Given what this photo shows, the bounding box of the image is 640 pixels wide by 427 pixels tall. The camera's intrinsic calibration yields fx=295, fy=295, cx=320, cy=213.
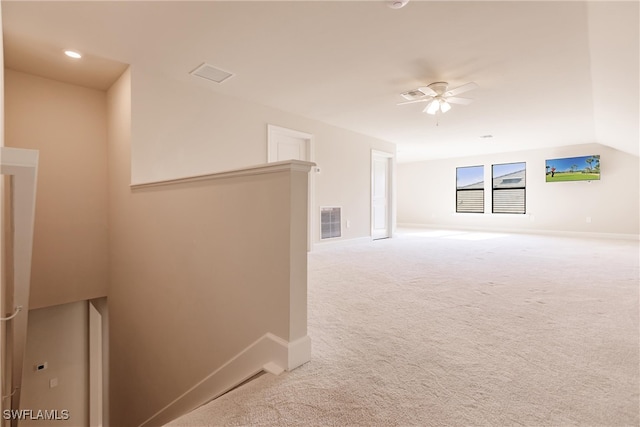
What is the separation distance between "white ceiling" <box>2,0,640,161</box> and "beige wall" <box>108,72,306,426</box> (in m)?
0.65

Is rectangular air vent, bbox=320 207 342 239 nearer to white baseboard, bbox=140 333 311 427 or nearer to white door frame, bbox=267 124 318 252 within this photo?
white door frame, bbox=267 124 318 252

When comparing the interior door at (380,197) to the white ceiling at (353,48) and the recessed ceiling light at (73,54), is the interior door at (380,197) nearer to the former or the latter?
the white ceiling at (353,48)

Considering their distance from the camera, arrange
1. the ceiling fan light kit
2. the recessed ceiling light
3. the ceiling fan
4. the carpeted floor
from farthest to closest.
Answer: the ceiling fan
the recessed ceiling light
the ceiling fan light kit
the carpeted floor

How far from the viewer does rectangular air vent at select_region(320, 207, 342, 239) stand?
5.08 meters

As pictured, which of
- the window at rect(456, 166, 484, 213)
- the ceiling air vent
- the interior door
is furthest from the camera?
the window at rect(456, 166, 484, 213)

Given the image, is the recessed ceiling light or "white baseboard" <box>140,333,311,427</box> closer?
"white baseboard" <box>140,333,311,427</box>

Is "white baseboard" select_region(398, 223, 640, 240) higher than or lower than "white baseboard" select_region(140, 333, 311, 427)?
higher

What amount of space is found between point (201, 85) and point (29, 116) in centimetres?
178

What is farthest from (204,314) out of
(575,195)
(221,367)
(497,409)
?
(575,195)

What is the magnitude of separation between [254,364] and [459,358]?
41.3 inches

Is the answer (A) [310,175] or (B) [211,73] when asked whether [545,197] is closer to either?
(A) [310,175]

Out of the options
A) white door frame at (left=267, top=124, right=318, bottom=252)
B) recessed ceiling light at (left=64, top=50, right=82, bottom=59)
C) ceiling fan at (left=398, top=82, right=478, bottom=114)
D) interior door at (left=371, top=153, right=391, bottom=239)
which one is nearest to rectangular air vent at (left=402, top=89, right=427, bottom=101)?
ceiling fan at (left=398, top=82, right=478, bottom=114)

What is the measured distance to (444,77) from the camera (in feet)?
10.6
